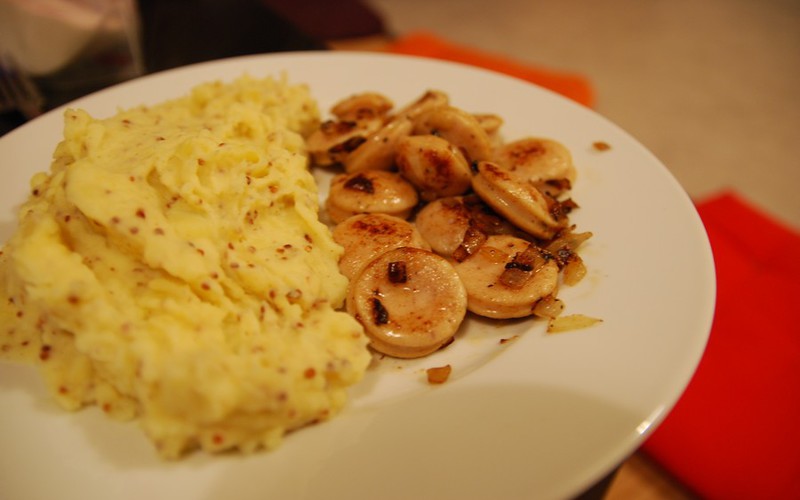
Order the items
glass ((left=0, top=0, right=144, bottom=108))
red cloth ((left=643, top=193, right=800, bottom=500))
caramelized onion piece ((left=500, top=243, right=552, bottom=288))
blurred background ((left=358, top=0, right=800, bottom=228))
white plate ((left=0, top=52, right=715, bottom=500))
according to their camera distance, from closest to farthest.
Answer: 1. white plate ((left=0, top=52, right=715, bottom=500))
2. caramelized onion piece ((left=500, top=243, right=552, bottom=288))
3. red cloth ((left=643, top=193, right=800, bottom=500))
4. glass ((left=0, top=0, right=144, bottom=108))
5. blurred background ((left=358, top=0, right=800, bottom=228))

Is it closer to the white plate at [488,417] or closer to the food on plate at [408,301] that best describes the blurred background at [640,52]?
the white plate at [488,417]

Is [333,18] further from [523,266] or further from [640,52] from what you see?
[523,266]

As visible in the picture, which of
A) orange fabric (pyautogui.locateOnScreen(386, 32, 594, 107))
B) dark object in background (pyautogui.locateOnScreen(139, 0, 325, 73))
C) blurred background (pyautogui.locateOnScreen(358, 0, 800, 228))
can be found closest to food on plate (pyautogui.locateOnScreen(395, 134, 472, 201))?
dark object in background (pyautogui.locateOnScreen(139, 0, 325, 73))

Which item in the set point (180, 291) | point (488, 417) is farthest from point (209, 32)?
point (488, 417)

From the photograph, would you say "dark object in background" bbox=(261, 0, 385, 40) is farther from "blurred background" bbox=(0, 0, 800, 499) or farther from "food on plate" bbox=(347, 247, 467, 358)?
"food on plate" bbox=(347, 247, 467, 358)

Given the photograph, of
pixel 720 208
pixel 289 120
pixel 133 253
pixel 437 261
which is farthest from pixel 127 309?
pixel 720 208
